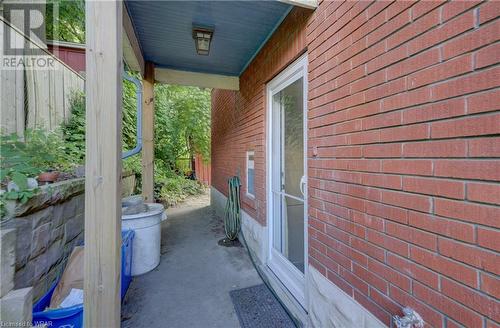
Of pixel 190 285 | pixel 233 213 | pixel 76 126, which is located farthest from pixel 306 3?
pixel 76 126

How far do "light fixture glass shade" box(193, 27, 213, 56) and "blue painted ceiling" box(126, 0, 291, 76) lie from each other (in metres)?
0.07

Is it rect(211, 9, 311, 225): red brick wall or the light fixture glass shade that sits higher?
the light fixture glass shade

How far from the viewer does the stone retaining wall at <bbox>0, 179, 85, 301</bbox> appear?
1.58 m

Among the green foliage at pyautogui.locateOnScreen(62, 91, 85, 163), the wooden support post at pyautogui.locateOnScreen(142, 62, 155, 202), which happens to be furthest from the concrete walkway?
the green foliage at pyautogui.locateOnScreen(62, 91, 85, 163)

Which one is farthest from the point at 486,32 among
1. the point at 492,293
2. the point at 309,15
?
the point at 309,15

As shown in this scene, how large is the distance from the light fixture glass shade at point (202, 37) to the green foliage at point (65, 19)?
3743 millimetres

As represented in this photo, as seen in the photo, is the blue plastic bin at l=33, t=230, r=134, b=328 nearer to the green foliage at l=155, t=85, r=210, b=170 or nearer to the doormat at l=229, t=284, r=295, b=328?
the doormat at l=229, t=284, r=295, b=328

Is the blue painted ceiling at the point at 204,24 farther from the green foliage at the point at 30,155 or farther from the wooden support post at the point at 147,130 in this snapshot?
the green foliage at the point at 30,155

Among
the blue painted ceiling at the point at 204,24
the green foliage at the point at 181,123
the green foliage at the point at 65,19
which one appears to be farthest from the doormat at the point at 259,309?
the green foliage at the point at 181,123

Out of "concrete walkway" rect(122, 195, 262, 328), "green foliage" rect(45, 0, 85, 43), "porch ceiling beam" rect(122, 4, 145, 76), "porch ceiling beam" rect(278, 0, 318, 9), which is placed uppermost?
"green foliage" rect(45, 0, 85, 43)

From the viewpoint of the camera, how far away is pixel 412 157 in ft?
3.68

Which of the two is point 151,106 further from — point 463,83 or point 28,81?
point 463,83

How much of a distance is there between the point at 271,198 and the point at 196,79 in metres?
2.66

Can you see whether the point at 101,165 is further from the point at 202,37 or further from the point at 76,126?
the point at 76,126
